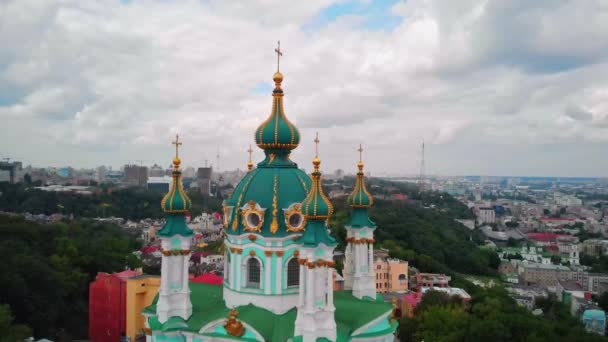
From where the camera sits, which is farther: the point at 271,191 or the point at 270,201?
the point at 271,191

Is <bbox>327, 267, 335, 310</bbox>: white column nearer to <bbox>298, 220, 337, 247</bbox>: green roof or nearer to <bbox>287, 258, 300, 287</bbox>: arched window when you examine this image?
<bbox>298, 220, 337, 247</bbox>: green roof

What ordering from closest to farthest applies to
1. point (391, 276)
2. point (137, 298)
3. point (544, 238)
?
point (137, 298) < point (391, 276) < point (544, 238)

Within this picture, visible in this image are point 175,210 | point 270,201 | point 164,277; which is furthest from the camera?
point 175,210

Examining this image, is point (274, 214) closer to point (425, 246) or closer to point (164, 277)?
point (164, 277)

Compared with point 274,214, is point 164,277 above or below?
below

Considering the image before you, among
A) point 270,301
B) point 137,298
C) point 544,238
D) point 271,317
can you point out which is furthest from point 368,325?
point 544,238

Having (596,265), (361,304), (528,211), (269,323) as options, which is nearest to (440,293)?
(361,304)

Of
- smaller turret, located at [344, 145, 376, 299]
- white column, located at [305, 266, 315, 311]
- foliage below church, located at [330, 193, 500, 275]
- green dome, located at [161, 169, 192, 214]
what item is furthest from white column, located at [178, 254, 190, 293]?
foliage below church, located at [330, 193, 500, 275]
